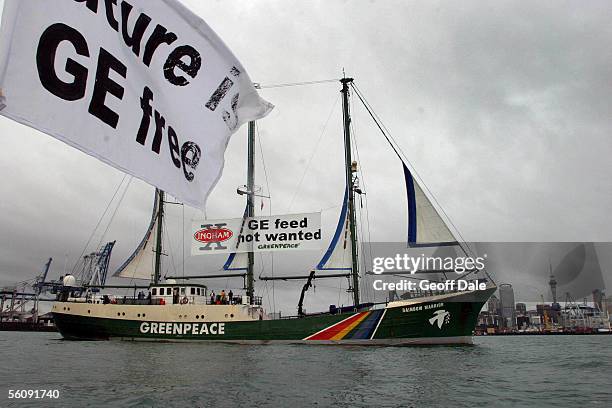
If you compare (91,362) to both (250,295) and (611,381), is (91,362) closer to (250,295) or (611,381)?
(250,295)

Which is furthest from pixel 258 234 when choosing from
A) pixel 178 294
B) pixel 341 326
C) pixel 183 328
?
pixel 341 326

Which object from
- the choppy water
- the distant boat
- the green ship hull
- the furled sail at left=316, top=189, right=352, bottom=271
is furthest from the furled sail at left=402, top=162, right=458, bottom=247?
the choppy water

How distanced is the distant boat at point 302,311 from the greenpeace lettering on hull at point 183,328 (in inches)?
2.8

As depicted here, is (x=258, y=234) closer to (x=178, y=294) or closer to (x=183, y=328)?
(x=178, y=294)

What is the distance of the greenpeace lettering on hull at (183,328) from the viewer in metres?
31.3

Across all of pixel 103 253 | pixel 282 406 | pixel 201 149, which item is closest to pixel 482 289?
pixel 282 406

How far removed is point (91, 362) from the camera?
18.4 metres

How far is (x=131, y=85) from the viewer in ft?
10.1

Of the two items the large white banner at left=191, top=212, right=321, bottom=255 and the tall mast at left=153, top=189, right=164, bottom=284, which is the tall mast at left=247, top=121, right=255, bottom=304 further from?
the tall mast at left=153, top=189, right=164, bottom=284

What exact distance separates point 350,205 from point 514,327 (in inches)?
4998

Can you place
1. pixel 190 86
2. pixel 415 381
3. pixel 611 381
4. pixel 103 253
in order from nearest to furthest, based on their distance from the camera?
pixel 190 86 < pixel 415 381 < pixel 611 381 < pixel 103 253

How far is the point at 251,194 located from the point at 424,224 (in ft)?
46.7

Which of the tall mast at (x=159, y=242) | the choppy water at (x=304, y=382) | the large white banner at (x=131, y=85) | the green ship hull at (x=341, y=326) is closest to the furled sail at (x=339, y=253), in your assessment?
the green ship hull at (x=341, y=326)

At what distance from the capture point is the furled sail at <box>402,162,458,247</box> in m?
29.8
